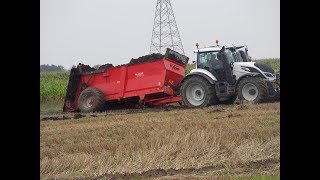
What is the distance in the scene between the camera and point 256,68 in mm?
11828

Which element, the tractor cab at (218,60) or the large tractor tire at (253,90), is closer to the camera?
the large tractor tire at (253,90)

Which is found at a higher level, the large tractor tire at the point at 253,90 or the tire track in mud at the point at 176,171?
the large tractor tire at the point at 253,90

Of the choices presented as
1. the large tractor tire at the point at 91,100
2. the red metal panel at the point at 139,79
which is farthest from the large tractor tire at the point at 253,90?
the large tractor tire at the point at 91,100

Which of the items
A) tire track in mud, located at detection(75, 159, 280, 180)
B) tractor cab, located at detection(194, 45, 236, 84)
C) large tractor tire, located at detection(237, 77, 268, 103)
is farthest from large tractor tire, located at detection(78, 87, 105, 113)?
tire track in mud, located at detection(75, 159, 280, 180)

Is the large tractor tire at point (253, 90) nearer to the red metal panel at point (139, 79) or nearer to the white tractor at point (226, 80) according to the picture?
the white tractor at point (226, 80)

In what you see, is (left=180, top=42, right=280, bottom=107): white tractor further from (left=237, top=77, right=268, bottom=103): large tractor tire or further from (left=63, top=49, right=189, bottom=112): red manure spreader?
(left=63, top=49, right=189, bottom=112): red manure spreader

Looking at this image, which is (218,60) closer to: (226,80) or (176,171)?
(226,80)

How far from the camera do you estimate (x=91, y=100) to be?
43.1 feet

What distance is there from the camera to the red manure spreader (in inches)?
497

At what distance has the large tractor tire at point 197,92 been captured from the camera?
12.2 m

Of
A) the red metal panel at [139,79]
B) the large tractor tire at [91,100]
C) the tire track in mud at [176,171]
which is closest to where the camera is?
the tire track in mud at [176,171]
